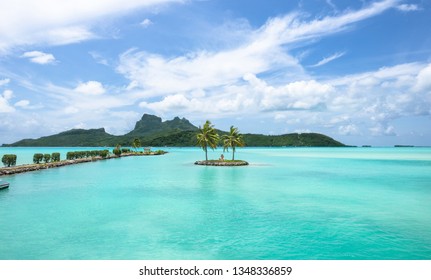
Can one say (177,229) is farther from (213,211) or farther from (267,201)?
(267,201)

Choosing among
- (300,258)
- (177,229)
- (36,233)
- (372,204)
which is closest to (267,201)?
(372,204)

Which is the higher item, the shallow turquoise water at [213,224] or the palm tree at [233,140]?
the palm tree at [233,140]

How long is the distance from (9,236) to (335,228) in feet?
53.8

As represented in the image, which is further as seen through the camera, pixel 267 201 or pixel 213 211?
pixel 267 201

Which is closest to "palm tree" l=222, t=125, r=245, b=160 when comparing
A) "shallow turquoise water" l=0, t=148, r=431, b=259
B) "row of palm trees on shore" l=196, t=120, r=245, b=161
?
"row of palm trees on shore" l=196, t=120, r=245, b=161

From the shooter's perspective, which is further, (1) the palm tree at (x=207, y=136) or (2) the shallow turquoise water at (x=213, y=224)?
(1) the palm tree at (x=207, y=136)

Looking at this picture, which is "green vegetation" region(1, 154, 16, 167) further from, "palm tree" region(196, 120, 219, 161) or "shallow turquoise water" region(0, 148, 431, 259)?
"palm tree" region(196, 120, 219, 161)

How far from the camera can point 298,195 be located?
27.5m

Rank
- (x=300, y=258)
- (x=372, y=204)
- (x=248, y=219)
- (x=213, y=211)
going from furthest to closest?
(x=372, y=204) < (x=213, y=211) < (x=248, y=219) < (x=300, y=258)

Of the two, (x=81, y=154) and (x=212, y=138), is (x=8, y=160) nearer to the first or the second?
(x=81, y=154)

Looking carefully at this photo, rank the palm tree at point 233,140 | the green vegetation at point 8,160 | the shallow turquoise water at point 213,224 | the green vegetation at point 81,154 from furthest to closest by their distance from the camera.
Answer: the green vegetation at point 81,154, the palm tree at point 233,140, the green vegetation at point 8,160, the shallow turquoise water at point 213,224

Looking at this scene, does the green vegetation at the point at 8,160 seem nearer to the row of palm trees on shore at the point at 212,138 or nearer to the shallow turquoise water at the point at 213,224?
the shallow turquoise water at the point at 213,224

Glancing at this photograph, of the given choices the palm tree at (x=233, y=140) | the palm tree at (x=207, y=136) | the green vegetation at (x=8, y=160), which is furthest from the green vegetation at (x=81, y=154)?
the palm tree at (x=233, y=140)

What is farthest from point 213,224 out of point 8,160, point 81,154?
point 81,154
